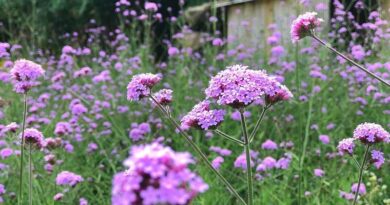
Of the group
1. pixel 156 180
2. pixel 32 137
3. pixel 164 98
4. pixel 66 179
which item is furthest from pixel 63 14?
pixel 156 180

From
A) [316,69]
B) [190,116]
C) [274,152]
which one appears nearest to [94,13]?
[316,69]

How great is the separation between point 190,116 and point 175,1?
10027mm

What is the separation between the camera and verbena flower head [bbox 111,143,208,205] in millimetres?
734

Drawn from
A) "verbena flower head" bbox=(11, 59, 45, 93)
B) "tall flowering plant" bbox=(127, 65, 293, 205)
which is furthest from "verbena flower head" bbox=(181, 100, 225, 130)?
"verbena flower head" bbox=(11, 59, 45, 93)

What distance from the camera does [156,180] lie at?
77 cm

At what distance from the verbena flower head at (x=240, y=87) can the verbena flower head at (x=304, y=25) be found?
33 cm

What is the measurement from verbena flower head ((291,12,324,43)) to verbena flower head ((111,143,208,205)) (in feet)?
4.15

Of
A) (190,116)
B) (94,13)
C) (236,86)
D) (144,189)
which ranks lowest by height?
(94,13)

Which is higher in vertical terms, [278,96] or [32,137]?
[278,96]

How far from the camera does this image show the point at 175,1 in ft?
37.9

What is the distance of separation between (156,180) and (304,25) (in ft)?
4.36

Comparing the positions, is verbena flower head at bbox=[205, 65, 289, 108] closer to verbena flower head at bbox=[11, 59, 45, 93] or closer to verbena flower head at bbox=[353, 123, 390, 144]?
verbena flower head at bbox=[353, 123, 390, 144]

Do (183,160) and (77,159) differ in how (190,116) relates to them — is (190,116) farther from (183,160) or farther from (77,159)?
(77,159)

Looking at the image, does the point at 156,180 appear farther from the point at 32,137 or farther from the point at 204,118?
the point at 32,137
